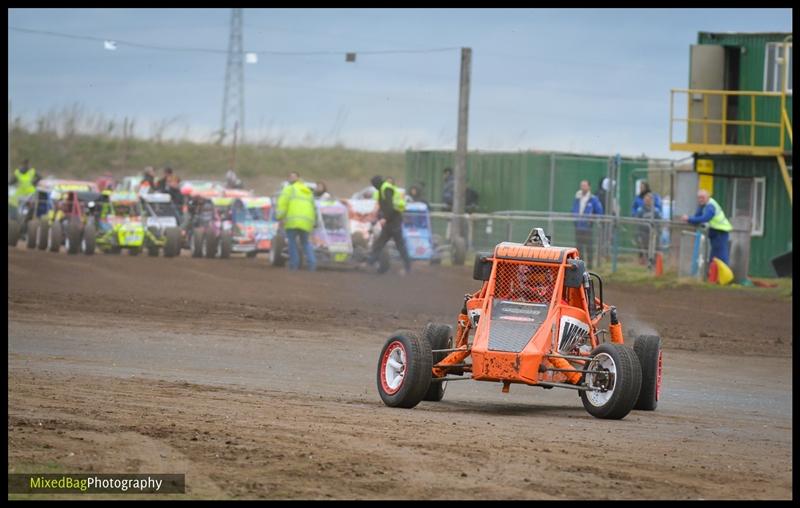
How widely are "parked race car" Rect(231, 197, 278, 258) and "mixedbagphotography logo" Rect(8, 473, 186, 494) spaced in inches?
947

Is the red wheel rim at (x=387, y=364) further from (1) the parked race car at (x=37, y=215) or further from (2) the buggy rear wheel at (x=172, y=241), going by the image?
(1) the parked race car at (x=37, y=215)

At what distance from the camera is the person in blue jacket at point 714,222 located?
2450 centimetres

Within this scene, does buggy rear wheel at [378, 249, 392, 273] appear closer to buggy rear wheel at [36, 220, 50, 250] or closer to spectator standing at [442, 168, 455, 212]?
spectator standing at [442, 168, 455, 212]

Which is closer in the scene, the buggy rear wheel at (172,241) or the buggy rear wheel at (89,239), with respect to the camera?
the buggy rear wheel at (89,239)

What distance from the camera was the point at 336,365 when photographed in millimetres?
14070

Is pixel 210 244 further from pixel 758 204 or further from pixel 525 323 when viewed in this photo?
pixel 525 323

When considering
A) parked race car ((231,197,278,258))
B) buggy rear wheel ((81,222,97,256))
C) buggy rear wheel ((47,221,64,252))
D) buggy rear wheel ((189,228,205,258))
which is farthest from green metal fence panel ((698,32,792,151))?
buggy rear wheel ((47,221,64,252))

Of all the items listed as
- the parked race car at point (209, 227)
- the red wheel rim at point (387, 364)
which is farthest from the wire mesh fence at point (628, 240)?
the red wheel rim at point (387, 364)

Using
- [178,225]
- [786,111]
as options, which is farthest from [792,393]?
[178,225]

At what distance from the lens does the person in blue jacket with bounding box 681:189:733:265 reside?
24500 millimetres

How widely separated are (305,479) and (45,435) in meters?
1.81

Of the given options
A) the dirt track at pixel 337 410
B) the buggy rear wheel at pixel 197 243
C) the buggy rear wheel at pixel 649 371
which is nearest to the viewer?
the dirt track at pixel 337 410

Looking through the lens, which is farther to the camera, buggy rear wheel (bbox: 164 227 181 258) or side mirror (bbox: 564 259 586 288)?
buggy rear wheel (bbox: 164 227 181 258)

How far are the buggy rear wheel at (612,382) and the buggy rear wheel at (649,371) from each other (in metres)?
0.69
